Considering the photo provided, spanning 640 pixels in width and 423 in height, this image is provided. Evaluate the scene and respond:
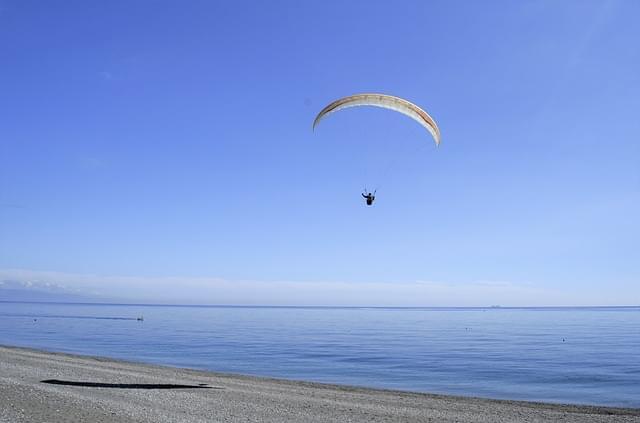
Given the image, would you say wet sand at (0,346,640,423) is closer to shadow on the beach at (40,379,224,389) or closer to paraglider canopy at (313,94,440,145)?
shadow on the beach at (40,379,224,389)

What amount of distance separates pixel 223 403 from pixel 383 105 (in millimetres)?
14692

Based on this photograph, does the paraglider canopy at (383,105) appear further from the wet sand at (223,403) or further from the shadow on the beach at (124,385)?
the shadow on the beach at (124,385)

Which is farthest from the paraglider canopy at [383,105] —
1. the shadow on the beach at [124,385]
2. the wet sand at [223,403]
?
the shadow on the beach at [124,385]

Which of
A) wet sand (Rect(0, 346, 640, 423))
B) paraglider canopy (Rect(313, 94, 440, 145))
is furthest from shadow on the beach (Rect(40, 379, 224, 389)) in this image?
paraglider canopy (Rect(313, 94, 440, 145))

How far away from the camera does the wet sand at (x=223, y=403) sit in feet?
50.1

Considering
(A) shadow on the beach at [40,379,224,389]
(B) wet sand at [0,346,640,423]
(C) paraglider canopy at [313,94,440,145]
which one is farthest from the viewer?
(C) paraglider canopy at [313,94,440,145]

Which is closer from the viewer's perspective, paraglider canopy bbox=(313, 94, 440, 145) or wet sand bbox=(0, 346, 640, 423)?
wet sand bbox=(0, 346, 640, 423)

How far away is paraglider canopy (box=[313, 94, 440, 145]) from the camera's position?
2350 centimetres

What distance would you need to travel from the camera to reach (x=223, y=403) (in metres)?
17.8

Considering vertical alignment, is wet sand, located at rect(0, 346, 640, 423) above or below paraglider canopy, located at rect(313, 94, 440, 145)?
below

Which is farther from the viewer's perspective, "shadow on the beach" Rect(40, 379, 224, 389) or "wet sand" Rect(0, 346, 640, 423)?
"shadow on the beach" Rect(40, 379, 224, 389)

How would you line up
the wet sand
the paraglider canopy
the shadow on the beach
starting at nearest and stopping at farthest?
the wet sand < the shadow on the beach < the paraglider canopy

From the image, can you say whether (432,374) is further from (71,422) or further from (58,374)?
(71,422)

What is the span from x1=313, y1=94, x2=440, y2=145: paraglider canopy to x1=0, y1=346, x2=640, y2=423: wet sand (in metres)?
12.2
